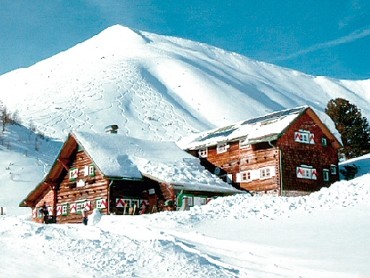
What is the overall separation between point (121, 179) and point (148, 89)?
78.0m

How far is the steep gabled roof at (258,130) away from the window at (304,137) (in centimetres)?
112

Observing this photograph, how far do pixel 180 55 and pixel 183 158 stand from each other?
374 ft

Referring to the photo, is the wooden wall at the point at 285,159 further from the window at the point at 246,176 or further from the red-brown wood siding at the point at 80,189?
the red-brown wood siding at the point at 80,189

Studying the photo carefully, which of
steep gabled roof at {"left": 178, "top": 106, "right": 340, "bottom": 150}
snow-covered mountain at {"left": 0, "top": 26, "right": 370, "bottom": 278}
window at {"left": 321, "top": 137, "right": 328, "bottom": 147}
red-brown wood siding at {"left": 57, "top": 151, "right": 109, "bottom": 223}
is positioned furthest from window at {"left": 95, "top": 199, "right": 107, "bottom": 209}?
window at {"left": 321, "top": 137, "right": 328, "bottom": 147}

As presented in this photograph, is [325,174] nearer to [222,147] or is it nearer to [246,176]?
[246,176]

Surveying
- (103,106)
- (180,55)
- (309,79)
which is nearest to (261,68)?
(309,79)

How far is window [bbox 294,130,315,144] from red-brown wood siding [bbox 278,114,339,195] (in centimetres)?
21

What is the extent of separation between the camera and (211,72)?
459 feet

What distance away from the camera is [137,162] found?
40000 millimetres

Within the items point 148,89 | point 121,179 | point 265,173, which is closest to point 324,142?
point 265,173

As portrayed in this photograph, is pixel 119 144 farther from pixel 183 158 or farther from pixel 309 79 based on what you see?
pixel 309 79

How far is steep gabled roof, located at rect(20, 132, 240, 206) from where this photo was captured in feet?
124

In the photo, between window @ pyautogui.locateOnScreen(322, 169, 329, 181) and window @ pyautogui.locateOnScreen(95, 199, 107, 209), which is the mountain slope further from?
window @ pyautogui.locateOnScreen(322, 169, 329, 181)

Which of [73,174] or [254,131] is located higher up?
[254,131]
